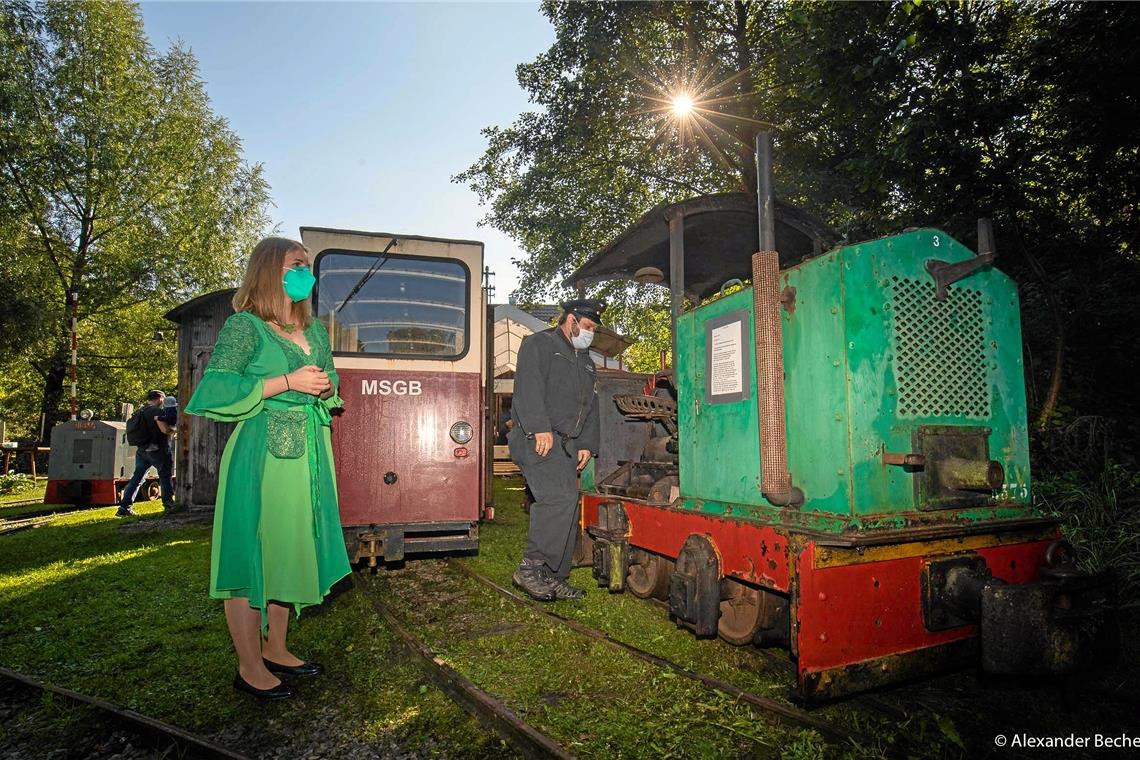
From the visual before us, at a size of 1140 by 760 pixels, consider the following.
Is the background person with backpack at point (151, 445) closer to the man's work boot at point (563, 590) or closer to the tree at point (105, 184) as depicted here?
the man's work boot at point (563, 590)

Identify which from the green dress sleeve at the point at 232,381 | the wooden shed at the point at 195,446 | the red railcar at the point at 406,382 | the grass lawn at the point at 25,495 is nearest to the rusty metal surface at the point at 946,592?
the green dress sleeve at the point at 232,381

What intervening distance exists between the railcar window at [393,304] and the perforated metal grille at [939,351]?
3319 millimetres

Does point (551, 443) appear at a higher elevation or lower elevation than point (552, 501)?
higher

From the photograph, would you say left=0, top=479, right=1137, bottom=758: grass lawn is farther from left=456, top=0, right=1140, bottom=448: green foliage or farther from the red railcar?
left=456, top=0, right=1140, bottom=448: green foliage

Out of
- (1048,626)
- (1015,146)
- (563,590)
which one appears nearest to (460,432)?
(563,590)

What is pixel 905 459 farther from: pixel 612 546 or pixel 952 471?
pixel 612 546

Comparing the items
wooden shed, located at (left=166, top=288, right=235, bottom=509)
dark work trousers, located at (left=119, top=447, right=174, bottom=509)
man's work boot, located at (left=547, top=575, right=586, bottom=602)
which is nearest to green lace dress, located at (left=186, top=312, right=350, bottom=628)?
man's work boot, located at (left=547, top=575, right=586, bottom=602)

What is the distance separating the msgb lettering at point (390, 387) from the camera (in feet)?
15.2

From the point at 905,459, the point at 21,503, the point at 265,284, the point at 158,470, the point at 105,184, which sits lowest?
the point at 21,503

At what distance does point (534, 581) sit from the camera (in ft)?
13.2

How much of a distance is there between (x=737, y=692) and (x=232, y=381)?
2.49 m

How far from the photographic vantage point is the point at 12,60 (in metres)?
16.9

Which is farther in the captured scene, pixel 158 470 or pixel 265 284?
pixel 158 470

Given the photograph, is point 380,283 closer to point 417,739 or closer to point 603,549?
point 603,549
